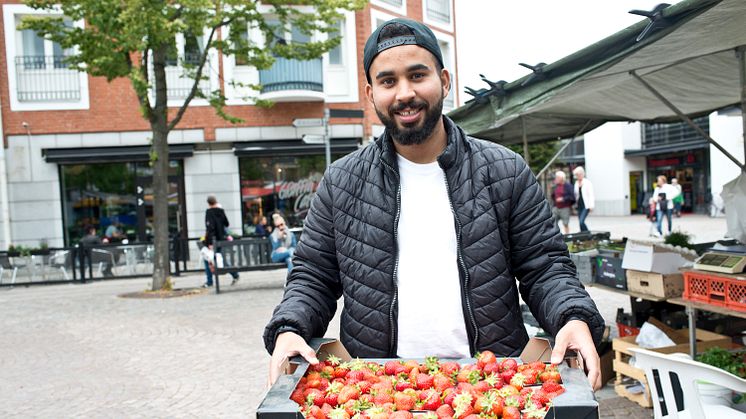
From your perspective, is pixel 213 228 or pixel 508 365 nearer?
pixel 508 365

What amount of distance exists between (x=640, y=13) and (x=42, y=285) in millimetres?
15971

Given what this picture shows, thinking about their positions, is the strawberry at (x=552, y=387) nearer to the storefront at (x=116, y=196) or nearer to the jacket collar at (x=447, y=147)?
the jacket collar at (x=447, y=147)

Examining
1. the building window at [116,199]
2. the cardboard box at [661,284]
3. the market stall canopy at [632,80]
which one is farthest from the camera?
the building window at [116,199]

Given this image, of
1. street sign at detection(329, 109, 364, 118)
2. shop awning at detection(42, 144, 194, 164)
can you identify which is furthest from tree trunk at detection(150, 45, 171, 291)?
shop awning at detection(42, 144, 194, 164)

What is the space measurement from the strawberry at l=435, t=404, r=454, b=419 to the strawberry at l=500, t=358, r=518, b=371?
1.05 ft

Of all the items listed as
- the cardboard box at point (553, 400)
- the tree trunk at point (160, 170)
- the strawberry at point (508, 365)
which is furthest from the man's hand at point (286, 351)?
the tree trunk at point (160, 170)

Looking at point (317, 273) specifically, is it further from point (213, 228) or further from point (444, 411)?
point (213, 228)

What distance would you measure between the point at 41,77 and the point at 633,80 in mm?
19008

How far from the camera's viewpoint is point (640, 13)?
3.74 metres

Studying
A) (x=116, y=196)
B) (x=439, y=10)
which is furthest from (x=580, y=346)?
(x=439, y=10)

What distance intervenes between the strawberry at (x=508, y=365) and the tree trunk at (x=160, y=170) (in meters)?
12.3

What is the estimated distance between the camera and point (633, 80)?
6176mm

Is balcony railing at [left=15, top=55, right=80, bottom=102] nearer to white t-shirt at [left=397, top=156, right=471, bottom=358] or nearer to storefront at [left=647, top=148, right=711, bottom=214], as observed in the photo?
white t-shirt at [left=397, top=156, right=471, bottom=358]

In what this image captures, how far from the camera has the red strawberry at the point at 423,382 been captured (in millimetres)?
1786
